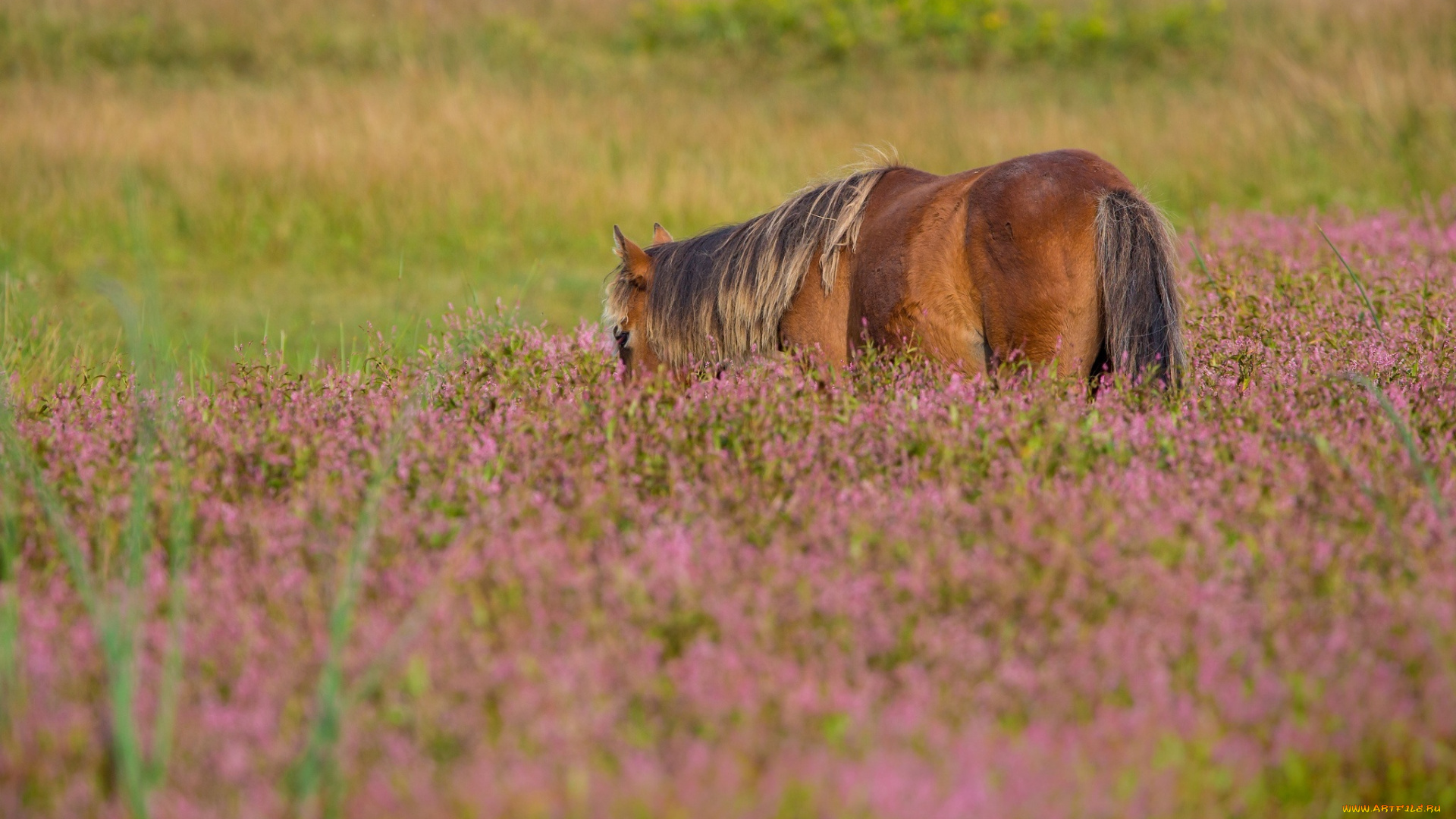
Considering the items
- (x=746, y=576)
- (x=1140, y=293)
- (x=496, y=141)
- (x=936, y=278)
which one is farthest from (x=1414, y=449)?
(x=496, y=141)

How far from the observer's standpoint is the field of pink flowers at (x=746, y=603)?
207 cm

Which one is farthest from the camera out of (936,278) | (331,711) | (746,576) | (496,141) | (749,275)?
(496,141)

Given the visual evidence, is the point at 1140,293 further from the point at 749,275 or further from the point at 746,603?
the point at 746,603

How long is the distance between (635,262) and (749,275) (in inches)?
23.9

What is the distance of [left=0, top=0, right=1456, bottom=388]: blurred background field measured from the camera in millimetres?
10516

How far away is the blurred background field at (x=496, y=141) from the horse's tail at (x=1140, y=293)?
408 centimetres

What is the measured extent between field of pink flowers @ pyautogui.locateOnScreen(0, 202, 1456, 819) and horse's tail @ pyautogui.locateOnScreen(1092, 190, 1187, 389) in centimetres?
22

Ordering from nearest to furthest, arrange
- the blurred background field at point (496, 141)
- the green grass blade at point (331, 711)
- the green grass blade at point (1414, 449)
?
the green grass blade at point (331, 711) → the green grass blade at point (1414, 449) → the blurred background field at point (496, 141)

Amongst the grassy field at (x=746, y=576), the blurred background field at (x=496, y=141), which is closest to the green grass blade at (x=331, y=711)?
the grassy field at (x=746, y=576)

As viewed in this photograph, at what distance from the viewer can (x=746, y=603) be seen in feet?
8.39

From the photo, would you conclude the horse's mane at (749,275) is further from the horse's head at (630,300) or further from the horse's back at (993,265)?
the horse's back at (993,265)

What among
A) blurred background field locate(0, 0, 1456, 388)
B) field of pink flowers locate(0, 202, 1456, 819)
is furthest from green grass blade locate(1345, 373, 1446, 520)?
blurred background field locate(0, 0, 1456, 388)

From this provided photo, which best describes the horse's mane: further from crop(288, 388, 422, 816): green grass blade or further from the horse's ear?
crop(288, 388, 422, 816): green grass blade

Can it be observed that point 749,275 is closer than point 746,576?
No
